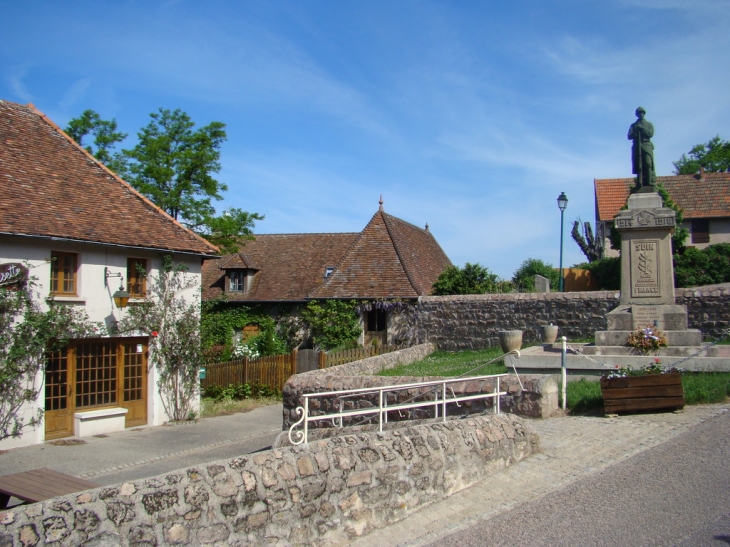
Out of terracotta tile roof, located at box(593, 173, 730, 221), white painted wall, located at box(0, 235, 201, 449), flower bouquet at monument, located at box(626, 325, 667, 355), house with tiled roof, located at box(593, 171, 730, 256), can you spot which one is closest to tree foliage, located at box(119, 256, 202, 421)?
white painted wall, located at box(0, 235, 201, 449)

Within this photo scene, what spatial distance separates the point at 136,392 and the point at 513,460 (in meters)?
11.8

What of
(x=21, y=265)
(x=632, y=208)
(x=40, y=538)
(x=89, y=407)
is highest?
(x=632, y=208)

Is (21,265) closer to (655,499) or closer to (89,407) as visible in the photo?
(89,407)

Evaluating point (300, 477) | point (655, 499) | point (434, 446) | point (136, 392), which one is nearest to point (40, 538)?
point (300, 477)

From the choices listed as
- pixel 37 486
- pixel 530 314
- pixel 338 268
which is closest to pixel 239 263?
pixel 338 268

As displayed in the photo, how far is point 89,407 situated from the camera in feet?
51.4

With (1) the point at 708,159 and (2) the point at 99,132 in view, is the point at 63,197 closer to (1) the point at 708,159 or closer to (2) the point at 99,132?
(2) the point at 99,132

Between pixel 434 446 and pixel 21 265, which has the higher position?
pixel 21 265

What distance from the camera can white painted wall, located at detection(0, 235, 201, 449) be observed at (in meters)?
14.3

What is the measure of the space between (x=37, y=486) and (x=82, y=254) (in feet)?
32.6

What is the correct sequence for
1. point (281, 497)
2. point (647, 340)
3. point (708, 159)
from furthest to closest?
point (708, 159)
point (647, 340)
point (281, 497)

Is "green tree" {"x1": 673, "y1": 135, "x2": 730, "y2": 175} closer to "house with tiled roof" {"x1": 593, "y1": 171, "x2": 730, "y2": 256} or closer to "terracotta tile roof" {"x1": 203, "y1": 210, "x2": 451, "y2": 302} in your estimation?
"house with tiled roof" {"x1": 593, "y1": 171, "x2": 730, "y2": 256}

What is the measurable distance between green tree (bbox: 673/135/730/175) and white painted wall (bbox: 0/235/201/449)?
141 feet

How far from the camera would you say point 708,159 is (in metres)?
51.2
